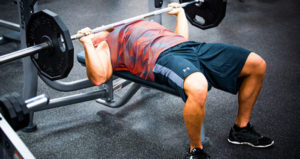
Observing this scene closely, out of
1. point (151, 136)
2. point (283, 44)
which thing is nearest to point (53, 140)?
point (151, 136)

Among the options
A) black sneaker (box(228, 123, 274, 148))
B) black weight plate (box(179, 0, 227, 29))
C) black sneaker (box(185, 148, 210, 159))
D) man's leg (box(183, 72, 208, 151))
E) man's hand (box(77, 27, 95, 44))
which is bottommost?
black sneaker (box(228, 123, 274, 148))

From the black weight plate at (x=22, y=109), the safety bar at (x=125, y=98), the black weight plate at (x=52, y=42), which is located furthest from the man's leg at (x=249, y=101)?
the black weight plate at (x=22, y=109)

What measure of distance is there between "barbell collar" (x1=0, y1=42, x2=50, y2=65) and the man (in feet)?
1.07

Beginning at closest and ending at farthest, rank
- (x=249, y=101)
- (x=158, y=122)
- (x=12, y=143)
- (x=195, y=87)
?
(x=12, y=143), (x=195, y=87), (x=249, y=101), (x=158, y=122)

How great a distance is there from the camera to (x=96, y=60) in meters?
1.91

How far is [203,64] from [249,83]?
0.29 meters

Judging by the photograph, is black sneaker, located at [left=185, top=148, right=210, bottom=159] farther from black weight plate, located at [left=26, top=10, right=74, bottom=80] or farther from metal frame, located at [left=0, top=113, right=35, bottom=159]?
metal frame, located at [left=0, top=113, right=35, bottom=159]

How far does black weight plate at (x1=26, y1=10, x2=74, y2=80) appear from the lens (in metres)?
1.45

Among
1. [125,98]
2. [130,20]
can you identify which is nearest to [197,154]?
[125,98]

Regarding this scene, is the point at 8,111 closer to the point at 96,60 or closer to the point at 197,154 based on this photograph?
the point at 96,60

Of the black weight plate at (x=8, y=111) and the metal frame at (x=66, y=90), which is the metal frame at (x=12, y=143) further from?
the metal frame at (x=66, y=90)

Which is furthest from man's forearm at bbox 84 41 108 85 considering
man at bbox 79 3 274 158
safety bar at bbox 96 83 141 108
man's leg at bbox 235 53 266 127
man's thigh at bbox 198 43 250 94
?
man's leg at bbox 235 53 266 127

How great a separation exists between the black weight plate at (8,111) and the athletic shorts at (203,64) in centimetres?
94

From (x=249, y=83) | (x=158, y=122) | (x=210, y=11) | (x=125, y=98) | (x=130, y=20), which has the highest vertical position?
(x=130, y=20)
